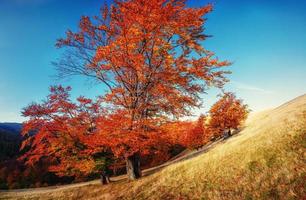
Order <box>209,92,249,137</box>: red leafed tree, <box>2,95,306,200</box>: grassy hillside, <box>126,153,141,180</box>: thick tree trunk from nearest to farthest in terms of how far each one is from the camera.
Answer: <box>2,95,306,200</box>: grassy hillside < <box>126,153,141,180</box>: thick tree trunk < <box>209,92,249,137</box>: red leafed tree

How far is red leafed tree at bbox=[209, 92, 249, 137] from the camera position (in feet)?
137

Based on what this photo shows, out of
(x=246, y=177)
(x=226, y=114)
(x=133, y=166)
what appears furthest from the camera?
(x=226, y=114)

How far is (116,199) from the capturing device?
12453 mm

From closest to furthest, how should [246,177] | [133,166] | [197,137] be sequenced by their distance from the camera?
[246,177] → [133,166] → [197,137]

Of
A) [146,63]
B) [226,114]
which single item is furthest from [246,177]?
[226,114]

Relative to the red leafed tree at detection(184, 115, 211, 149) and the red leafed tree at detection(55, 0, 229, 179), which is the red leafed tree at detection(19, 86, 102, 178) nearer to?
the red leafed tree at detection(55, 0, 229, 179)

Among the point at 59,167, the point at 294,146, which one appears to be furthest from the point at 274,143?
the point at 59,167

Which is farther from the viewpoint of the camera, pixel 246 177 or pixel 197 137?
pixel 197 137

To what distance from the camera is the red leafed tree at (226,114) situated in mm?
41688

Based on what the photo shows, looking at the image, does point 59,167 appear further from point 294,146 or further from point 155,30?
point 294,146

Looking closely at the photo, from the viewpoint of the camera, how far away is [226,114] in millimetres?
42000

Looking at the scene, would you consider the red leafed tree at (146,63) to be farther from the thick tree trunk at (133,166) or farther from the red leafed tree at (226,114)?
the red leafed tree at (226,114)

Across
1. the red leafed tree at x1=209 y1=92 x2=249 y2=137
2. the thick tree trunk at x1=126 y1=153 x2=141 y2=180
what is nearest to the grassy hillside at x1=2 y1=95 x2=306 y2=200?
the thick tree trunk at x1=126 y1=153 x2=141 y2=180

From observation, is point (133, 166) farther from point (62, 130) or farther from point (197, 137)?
point (197, 137)
